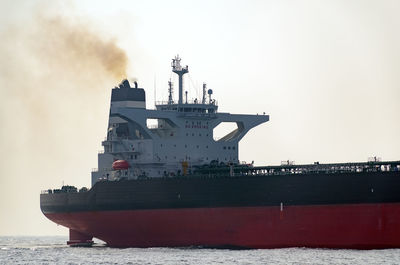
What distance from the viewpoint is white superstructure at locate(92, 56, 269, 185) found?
244 feet

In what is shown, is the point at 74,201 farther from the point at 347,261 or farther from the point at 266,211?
the point at 347,261

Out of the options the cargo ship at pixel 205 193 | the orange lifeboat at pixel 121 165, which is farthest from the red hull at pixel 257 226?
the orange lifeboat at pixel 121 165

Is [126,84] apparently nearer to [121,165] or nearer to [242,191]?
[121,165]

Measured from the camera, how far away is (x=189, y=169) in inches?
2904

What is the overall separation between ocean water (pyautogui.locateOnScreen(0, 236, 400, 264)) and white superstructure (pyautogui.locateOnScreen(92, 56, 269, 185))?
6.49 m

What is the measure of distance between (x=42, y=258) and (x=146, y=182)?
9117 millimetres

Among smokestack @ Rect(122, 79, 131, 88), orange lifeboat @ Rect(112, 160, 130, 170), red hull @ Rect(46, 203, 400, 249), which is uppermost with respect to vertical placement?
smokestack @ Rect(122, 79, 131, 88)

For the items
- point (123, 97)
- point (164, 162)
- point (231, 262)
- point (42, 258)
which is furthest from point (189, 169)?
point (231, 262)

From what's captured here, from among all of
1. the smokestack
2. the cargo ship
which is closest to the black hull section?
the cargo ship

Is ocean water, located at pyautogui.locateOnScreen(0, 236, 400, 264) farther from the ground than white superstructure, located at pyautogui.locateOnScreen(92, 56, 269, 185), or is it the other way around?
white superstructure, located at pyautogui.locateOnScreen(92, 56, 269, 185)

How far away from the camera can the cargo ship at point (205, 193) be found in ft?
208

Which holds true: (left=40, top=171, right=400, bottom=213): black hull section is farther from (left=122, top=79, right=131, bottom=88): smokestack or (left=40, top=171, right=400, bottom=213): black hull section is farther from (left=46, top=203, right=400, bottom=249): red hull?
(left=122, top=79, right=131, bottom=88): smokestack

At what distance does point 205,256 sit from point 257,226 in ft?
20.1

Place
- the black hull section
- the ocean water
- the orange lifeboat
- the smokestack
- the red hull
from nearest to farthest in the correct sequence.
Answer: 1. the ocean water
2. the red hull
3. the black hull section
4. the orange lifeboat
5. the smokestack
